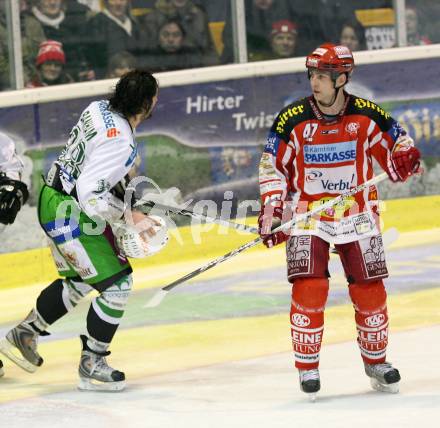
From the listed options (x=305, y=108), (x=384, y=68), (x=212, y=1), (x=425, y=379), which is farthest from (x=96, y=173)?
(x=384, y=68)

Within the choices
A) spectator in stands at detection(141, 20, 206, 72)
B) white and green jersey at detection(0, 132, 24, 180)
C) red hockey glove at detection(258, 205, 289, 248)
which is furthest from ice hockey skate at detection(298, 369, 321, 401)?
spectator in stands at detection(141, 20, 206, 72)

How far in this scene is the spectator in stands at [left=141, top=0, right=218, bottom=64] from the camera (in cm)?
875

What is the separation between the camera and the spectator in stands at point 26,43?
8.20m

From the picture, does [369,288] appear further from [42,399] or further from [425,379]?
[42,399]

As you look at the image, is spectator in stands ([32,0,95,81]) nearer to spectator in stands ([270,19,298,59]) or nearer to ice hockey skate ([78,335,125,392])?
spectator in stands ([270,19,298,59])

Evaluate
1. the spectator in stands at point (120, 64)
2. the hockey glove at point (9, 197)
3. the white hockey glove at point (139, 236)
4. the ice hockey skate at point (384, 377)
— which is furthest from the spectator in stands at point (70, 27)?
the ice hockey skate at point (384, 377)

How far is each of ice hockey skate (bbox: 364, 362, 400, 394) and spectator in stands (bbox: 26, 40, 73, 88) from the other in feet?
11.2

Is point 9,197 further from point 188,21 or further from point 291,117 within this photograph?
point 188,21

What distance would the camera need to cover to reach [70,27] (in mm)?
8414

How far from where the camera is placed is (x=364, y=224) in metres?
5.57

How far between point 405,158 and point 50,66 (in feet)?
11.1

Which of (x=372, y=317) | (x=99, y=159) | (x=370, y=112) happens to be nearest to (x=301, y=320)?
(x=372, y=317)

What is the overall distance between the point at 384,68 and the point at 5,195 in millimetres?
3987

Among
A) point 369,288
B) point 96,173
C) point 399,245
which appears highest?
point 96,173
